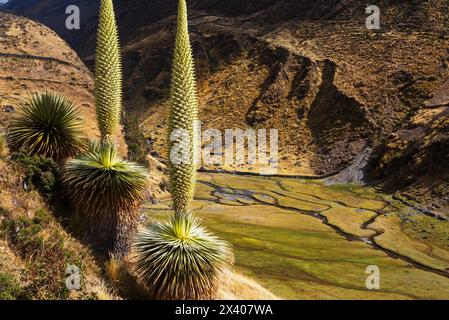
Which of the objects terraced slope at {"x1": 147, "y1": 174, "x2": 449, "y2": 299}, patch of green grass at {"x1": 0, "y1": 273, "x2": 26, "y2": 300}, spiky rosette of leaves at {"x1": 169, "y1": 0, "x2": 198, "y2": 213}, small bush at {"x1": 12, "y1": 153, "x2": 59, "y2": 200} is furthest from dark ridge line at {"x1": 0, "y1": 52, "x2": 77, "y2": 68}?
patch of green grass at {"x1": 0, "y1": 273, "x2": 26, "y2": 300}

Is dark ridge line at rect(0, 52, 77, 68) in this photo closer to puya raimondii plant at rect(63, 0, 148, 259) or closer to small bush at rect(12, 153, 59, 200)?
small bush at rect(12, 153, 59, 200)

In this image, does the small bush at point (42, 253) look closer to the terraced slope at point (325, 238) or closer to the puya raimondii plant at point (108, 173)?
the puya raimondii plant at point (108, 173)

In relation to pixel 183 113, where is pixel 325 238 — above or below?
below

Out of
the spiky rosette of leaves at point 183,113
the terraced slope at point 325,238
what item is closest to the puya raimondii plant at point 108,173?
the spiky rosette of leaves at point 183,113

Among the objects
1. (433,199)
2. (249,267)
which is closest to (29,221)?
(249,267)

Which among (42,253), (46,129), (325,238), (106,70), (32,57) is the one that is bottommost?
(325,238)

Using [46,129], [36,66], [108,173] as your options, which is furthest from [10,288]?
[36,66]

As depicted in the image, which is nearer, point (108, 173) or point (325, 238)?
point (108, 173)

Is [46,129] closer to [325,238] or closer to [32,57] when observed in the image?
[325,238]
